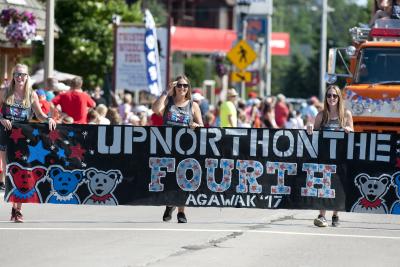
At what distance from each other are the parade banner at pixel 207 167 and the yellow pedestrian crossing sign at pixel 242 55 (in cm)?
2243

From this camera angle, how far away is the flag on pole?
2967 cm

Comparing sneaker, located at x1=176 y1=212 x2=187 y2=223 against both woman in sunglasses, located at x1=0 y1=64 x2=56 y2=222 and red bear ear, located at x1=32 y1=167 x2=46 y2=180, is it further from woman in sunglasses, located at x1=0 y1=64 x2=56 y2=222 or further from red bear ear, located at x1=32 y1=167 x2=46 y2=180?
woman in sunglasses, located at x1=0 y1=64 x2=56 y2=222

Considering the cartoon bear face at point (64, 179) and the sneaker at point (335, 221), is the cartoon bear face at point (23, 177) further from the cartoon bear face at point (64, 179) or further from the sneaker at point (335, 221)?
the sneaker at point (335, 221)

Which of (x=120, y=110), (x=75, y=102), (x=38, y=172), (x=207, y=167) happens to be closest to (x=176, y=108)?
(x=207, y=167)

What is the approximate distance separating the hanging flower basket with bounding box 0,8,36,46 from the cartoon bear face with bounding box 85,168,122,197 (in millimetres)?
9922

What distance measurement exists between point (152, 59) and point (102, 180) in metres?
14.3

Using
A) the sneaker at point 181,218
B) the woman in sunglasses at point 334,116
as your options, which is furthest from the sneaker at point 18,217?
the woman in sunglasses at point 334,116

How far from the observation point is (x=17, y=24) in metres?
25.1

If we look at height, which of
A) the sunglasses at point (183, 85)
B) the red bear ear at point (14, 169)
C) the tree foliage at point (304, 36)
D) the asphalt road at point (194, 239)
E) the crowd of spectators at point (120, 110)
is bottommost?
the asphalt road at point (194, 239)

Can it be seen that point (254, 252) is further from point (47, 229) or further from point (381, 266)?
point (47, 229)

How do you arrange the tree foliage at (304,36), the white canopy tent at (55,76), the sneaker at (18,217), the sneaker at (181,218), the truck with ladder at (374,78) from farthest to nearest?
the tree foliage at (304,36)
the white canopy tent at (55,76)
the truck with ladder at (374,78)
the sneaker at (181,218)
the sneaker at (18,217)

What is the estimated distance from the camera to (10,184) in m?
15.5

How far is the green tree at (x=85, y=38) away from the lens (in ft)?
133

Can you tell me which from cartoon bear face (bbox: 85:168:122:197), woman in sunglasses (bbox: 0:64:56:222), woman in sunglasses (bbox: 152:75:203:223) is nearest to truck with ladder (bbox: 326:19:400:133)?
woman in sunglasses (bbox: 152:75:203:223)
